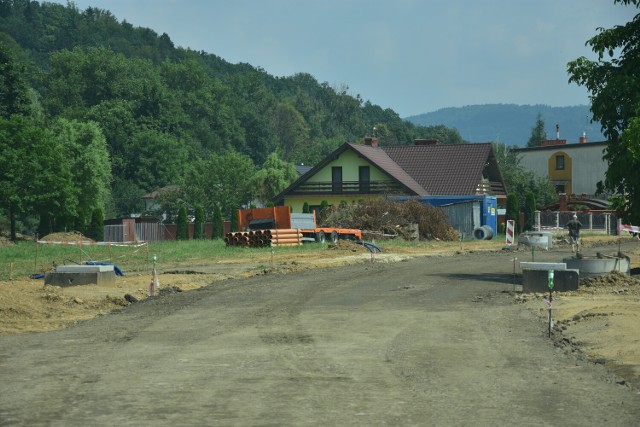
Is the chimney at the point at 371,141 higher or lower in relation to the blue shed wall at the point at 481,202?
higher

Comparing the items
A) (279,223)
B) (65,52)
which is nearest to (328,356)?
(279,223)

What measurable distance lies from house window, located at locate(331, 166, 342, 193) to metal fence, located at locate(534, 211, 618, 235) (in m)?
13.8

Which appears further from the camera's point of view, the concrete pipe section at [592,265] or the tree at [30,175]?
the tree at [30,175]

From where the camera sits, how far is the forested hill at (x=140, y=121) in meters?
76.9

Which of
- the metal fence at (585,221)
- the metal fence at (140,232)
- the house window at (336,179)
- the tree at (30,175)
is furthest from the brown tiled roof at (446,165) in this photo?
the tree at (30,175)

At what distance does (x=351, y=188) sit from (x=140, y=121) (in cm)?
4689

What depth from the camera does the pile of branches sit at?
5478cm

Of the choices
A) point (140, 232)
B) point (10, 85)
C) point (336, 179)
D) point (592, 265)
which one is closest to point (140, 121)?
→ point (10, 85)

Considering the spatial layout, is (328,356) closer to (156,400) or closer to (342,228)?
(156,400)

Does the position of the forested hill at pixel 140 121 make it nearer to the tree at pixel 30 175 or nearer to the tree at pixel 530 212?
the tree at pixel 30 175

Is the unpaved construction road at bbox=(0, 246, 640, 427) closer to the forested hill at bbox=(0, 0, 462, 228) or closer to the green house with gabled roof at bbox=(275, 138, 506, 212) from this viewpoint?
the forested hill at bbox=(0, 0, 462, 228)

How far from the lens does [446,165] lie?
73.1 meters

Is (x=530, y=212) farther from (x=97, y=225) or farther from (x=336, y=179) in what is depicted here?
(x=97, y=225)

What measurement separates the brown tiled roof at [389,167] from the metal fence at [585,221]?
841cm
